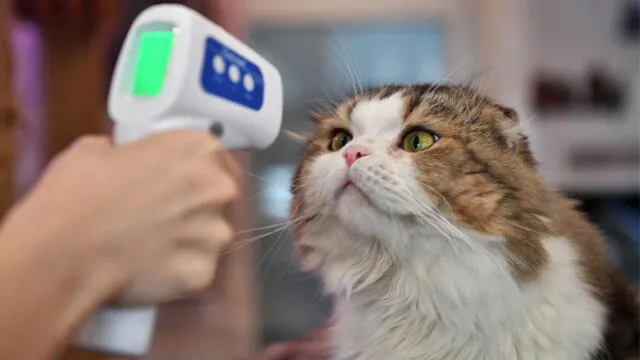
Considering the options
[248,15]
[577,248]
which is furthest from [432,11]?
[577,248]

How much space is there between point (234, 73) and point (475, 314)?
0.99 feet

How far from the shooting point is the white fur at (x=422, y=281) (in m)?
0.63

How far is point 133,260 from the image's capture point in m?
0.45

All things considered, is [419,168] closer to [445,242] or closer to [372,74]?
[445,242]

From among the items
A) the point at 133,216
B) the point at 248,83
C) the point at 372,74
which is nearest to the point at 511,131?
the point at 248,83

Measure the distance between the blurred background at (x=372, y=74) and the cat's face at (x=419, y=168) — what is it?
0.27 m

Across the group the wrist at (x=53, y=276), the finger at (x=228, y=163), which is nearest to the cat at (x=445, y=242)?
the finger at (x=228, y=163)

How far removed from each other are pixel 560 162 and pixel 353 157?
1687 millimetres

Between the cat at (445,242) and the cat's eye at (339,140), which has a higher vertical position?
the cat's eye at (339,140)

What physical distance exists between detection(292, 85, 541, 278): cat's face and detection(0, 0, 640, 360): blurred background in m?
0.27

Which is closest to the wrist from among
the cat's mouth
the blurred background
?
the cat's mouth

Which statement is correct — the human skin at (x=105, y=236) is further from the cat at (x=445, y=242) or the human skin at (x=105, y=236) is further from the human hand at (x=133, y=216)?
the cat at (x=445, y=242)

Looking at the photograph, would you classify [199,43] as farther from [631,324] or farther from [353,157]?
[631,324]

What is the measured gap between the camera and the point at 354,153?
2.12 ft
